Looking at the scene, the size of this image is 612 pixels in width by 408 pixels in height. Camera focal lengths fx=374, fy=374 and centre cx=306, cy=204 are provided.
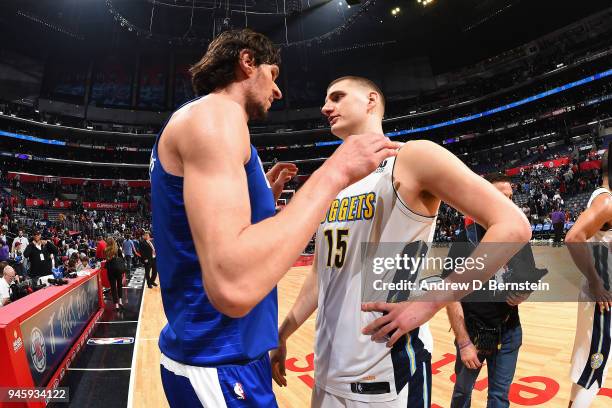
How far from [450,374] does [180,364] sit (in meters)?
3.86

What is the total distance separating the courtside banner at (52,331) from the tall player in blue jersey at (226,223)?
310 centimetres

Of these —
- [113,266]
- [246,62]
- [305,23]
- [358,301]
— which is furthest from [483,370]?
[305,23]

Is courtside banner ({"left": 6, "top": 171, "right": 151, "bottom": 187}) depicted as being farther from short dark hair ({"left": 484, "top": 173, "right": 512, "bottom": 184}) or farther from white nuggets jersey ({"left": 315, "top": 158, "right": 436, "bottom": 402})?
white nuggets jersey ({"left": 315, "top": 158, "right": 436, "bottom": 402})

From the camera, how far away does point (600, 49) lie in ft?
90.0

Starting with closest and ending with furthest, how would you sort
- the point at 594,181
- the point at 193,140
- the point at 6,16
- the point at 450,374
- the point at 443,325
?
1. the point at 193,140
2. the point at 450,374
3. the point at 443,325
4. the point at 594,181
5. the point at 6,16

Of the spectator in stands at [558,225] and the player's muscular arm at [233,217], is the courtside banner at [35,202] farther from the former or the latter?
the player's muscular arm at [233,217]

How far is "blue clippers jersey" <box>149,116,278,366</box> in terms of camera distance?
3.29ft

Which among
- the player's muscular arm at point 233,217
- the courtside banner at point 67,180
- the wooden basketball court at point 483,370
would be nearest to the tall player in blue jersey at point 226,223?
the player's muscular arm at point 233,217

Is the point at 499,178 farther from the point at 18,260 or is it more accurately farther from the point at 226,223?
the point at 18,260

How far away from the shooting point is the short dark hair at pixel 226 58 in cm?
116

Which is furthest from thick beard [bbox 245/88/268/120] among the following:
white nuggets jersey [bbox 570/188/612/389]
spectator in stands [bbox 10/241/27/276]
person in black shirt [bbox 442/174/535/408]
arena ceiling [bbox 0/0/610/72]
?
arena ceiling [bbox 0/0/610/72]

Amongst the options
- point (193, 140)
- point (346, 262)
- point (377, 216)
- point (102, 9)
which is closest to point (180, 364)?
point (193, 140)

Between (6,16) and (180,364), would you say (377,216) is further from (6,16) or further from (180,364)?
(6,16)

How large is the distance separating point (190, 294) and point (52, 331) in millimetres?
4162
